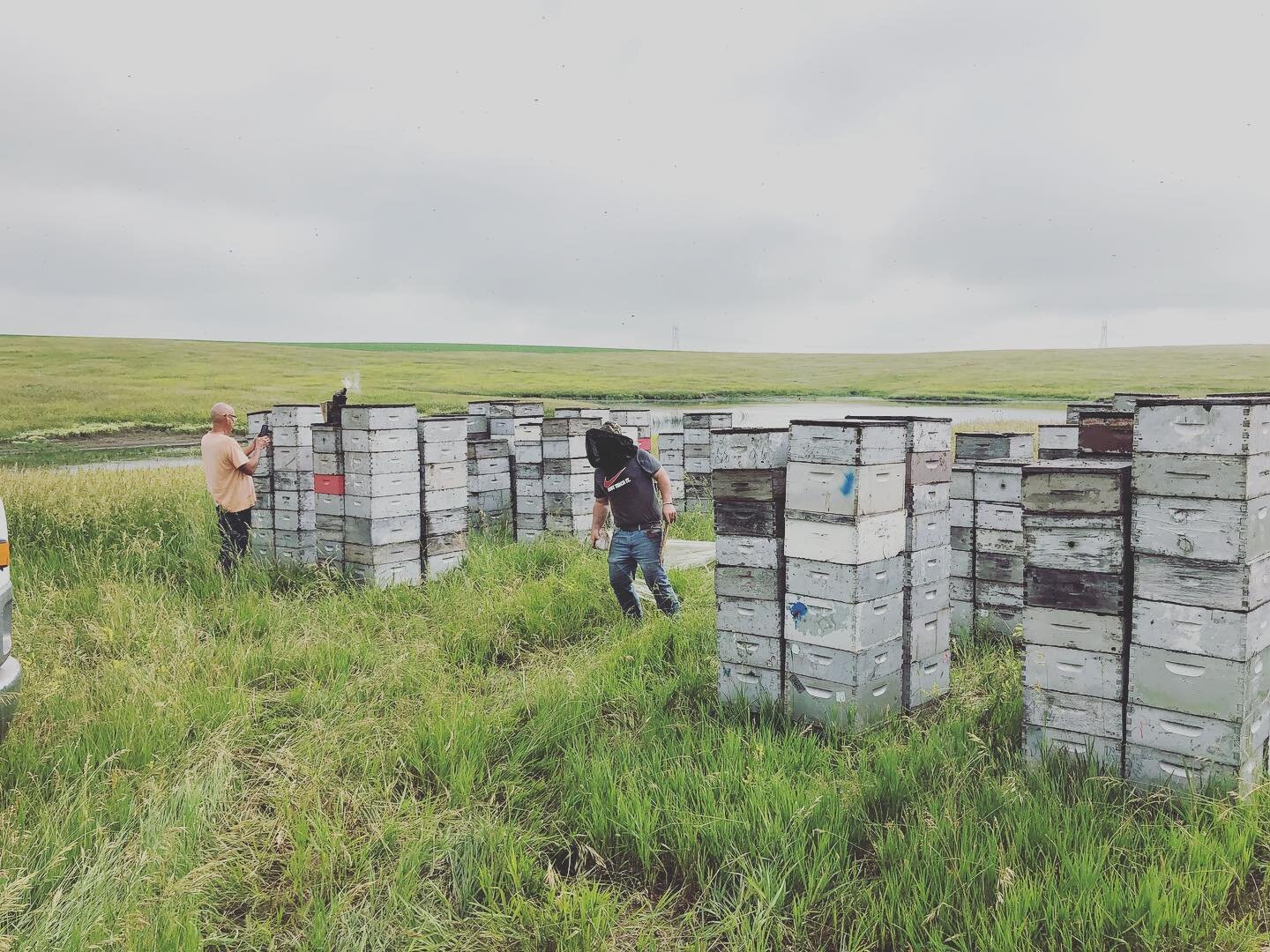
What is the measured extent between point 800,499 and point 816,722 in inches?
55.7

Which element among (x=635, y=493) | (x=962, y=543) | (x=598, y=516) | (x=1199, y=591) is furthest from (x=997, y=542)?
(x=598, y=516)

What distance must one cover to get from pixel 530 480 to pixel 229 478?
12.8 feet

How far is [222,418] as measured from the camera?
387 inches

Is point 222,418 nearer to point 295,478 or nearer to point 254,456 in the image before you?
point 254,456

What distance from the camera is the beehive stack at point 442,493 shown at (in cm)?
992

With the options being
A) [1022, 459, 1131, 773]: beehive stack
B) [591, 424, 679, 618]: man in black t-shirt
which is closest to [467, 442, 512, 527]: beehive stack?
[591, 424, 679, 618]: man in black t-shirt

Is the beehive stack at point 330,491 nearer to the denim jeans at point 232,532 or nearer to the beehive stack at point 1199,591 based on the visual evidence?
the denim jeans at point 232,532

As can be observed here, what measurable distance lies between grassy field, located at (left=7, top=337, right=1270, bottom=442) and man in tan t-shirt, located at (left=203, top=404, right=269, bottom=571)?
27506mm

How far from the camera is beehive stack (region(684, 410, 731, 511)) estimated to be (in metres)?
15.4

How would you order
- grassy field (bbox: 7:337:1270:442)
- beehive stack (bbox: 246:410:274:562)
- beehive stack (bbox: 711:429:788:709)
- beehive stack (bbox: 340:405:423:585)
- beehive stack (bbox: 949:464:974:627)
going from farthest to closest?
1. grassy field (bbox: 7:337:1270:442)
2. beehive stack (bbox: 246:410:274:562)
3. beehive stack (bbox: 340:405:423:585)
4. beehive stack (bbox: 949:464:974:627)
5. beehive stack (bbox: 711:429:788:709)

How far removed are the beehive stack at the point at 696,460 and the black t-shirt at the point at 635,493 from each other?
7381 millimetres

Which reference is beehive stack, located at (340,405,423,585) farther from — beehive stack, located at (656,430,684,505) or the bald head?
beehive stack, located at (656,430,684,505)

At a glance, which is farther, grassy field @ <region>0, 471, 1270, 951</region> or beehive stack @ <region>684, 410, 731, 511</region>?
beehive stack @ <region>684, 410, 731, 511</region>

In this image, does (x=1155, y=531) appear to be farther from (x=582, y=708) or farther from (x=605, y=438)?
(x=605, y=438)
